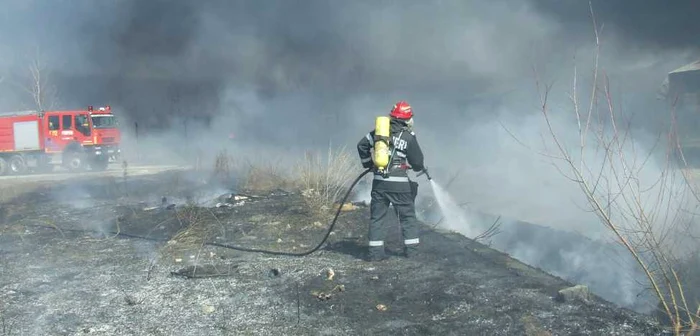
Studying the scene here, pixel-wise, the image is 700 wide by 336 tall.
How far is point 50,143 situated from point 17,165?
1.25m

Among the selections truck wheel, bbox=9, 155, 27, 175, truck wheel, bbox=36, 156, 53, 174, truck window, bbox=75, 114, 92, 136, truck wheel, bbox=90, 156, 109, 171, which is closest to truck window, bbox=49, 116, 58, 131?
truck window, bbox=75, 114, 92, 136

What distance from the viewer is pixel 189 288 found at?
4.01 meters

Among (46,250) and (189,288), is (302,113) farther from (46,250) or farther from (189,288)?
(189,288)

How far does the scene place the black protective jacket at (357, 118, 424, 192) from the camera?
463 centimetres

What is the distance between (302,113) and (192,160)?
3.35 m

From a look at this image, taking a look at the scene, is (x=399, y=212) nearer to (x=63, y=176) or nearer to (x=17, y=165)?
(x=63, y=176)

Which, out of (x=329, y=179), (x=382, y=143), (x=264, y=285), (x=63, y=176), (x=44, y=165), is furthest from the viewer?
(x=44, y=165)

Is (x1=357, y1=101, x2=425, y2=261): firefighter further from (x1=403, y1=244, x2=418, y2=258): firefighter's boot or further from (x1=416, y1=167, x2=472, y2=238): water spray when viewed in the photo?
(x1=416, y1=167, x2=472, y2=238): water spray

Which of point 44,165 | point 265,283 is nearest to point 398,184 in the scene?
point 265,283

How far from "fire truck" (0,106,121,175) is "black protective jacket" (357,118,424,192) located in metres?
14.2

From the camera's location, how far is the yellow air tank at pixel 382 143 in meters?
4.47

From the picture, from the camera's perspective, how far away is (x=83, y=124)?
1677 centimetres

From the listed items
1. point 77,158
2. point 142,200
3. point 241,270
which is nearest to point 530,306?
point 241,270

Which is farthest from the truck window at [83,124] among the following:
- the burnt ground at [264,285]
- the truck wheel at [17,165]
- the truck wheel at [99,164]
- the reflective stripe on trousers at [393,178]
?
the reflective stripe on trousers at [393,178]
